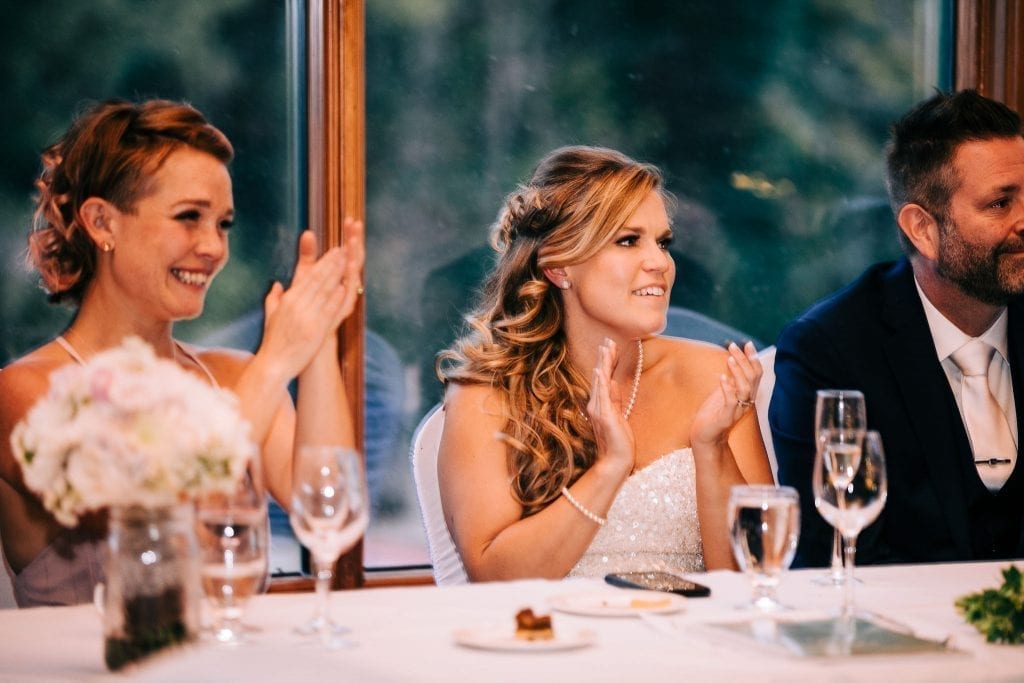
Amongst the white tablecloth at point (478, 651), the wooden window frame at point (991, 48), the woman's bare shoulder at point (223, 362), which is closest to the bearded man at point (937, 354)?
the wooden window frame at point (991, 48)

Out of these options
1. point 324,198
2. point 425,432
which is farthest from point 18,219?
point 425,432

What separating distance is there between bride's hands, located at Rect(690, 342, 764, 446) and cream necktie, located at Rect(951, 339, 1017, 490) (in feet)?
2.51

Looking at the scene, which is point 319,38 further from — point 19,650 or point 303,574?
point 19,650

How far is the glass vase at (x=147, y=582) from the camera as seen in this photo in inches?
54.7

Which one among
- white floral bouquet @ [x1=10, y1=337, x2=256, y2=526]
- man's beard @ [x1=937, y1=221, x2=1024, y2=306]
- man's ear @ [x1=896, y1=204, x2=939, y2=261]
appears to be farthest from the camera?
man's ear @ [x1=896, y1=204, x2=939, y2=261]

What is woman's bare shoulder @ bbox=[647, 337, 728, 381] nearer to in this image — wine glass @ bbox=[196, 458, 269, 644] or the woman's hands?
the woman's hands

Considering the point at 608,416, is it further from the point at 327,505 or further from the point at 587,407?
the point at 327,505

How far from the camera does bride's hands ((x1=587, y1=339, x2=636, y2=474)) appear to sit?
8.33 ft

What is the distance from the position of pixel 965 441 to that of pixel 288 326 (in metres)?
1.58

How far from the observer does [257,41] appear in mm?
3518

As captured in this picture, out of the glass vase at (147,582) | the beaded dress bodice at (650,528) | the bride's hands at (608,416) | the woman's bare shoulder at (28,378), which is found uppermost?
the woman's bare shoulder at (28,378)

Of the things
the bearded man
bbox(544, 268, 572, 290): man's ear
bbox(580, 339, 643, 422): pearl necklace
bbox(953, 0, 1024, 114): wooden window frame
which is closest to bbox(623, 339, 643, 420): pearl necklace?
bbox(580, 339, 643, 422): pearl necklace

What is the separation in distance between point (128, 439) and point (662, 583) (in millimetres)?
885

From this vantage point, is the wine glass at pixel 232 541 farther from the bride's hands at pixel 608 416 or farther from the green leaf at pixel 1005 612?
the bride's hands at pixel 608 416
